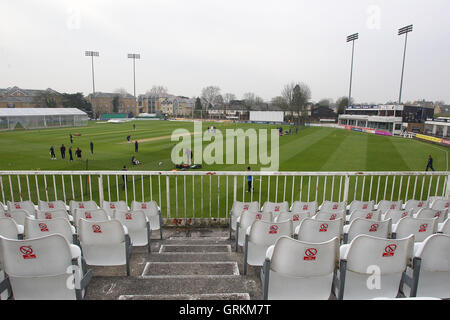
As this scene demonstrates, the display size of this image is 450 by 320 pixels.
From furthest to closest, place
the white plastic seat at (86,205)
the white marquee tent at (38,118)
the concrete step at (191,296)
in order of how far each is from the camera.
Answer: the white marquee tent at (38,118), the white plastic seat at (86,205), the concrete step at (191,296)

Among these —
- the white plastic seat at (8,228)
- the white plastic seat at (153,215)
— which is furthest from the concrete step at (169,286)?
the white plastic seat at (153,215)

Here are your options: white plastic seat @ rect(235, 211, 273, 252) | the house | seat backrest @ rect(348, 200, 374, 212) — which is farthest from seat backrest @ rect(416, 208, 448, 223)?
the house

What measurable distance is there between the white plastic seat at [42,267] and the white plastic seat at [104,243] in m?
0.63

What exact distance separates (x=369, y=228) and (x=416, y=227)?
A: 2.19ft

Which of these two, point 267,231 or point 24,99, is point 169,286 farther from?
point 24,99

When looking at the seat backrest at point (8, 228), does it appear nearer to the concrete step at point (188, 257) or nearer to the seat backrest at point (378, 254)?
the concrete step at point (188, 257)

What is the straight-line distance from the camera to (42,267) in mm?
2375

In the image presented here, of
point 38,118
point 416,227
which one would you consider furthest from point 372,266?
point 38,118

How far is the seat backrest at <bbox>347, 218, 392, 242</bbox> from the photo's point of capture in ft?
10.9

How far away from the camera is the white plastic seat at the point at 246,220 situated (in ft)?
13.3

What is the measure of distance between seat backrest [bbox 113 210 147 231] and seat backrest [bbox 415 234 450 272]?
11.0 feet

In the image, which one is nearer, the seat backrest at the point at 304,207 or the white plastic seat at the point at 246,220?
the white plastic seat at the point at 246,220

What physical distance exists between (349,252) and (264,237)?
1057mm

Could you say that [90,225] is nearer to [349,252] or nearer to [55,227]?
[55,227]
